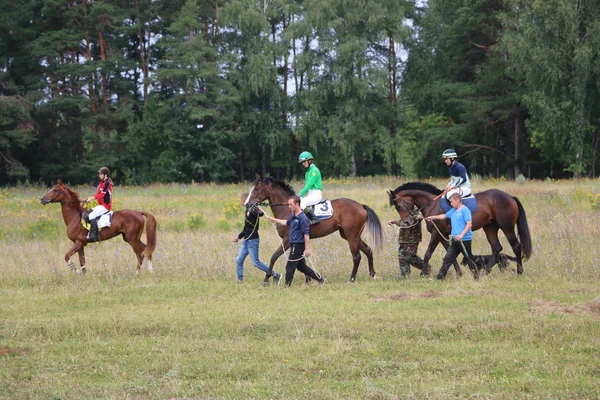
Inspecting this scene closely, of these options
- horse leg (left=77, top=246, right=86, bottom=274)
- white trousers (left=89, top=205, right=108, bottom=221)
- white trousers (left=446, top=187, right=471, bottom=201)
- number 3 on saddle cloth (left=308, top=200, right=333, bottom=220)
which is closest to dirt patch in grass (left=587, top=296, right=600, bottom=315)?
white trousers (left=446, top=187, right=471, bottom=201)

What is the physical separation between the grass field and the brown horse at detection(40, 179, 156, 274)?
511 millimetres

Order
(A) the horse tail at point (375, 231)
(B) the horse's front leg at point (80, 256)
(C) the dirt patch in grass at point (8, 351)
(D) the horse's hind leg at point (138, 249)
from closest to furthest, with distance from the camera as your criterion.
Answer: (C) the dirt patch in grass at point (8, 351)
(A) the horse tail at point (375, 231)
(B) the horse's front leg at point (80, 256)
(D) the horse's hind leg at point (138, 249)

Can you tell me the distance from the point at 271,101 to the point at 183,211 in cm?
2834

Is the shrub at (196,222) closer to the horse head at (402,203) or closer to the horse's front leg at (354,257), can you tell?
the horse's front leg at (354,257)

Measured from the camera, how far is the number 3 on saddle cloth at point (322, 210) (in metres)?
14.5

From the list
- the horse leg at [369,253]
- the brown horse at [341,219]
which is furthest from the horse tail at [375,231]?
the horse leg at [369,253]

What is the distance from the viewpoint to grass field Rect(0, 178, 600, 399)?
7.50 metres

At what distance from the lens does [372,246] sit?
49.0 ft

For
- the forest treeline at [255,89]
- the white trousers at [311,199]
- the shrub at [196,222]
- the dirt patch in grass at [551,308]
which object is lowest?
the dirt patch in grass at [551,308]

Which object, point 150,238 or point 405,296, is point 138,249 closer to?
point 150,238

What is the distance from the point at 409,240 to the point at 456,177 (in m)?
1.63

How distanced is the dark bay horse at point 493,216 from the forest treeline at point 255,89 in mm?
29995

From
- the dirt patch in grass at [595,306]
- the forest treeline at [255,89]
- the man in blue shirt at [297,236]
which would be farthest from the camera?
the forest treeline at [255,89]

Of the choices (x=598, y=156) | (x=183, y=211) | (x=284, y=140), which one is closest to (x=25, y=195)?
(x=183, y=211)
